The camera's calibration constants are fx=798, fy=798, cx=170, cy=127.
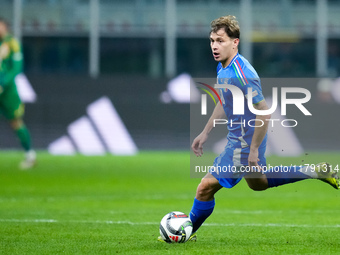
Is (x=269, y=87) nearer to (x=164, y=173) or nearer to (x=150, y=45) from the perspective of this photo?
(x=164, y=173)

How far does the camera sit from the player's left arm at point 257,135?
6.15 metres

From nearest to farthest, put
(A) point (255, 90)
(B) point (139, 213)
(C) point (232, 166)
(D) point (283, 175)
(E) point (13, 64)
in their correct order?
(A) point (255, 90) → (C) point (232, 166) → (D) point (283, 175) → (B) point (139, 213) → (E) point (13, 64)

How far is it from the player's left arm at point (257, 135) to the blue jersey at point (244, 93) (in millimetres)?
42

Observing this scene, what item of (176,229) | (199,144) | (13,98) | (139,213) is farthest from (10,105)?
(176,229)

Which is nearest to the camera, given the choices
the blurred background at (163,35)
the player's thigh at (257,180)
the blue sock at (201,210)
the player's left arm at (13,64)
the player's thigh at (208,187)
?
the player's thigh at (257,180)

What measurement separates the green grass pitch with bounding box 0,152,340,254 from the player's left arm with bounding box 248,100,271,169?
2.33 ft

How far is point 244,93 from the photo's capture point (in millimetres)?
6207

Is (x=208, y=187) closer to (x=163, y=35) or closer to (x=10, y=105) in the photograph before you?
(x=10, y=105)

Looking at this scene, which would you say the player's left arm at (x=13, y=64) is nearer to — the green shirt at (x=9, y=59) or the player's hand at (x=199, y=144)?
the green shirt at (x=9, y=59)

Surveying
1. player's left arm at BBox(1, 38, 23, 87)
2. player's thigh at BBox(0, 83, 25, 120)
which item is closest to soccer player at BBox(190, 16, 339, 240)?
player's thigh at BBox(0, 83, 25, 120)

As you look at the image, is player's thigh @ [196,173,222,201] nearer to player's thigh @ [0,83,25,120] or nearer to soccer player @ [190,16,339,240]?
soccer player @ [190,16,339,240]

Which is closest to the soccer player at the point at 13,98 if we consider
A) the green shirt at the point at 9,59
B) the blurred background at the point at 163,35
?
the green shirt at the point at 9,59

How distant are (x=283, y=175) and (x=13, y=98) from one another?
1002 centimetres

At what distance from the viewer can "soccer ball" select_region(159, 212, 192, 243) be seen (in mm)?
6582
